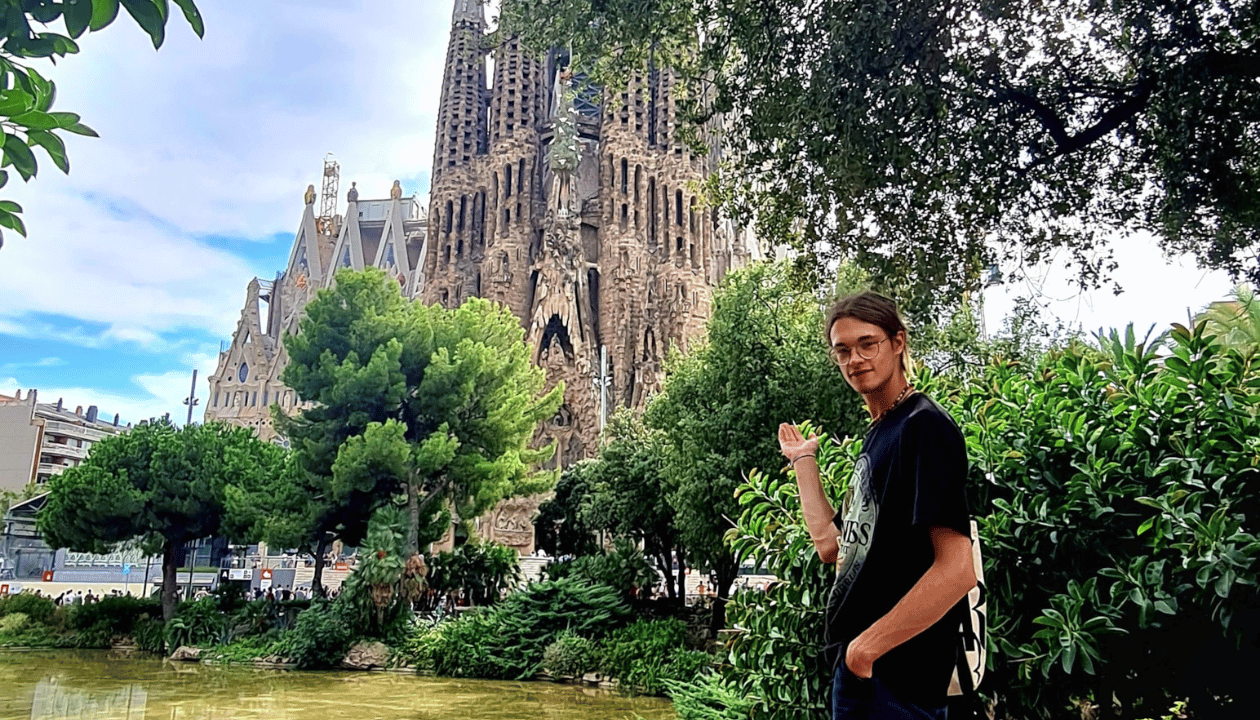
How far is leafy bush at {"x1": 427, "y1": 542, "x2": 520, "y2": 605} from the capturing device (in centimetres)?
2041

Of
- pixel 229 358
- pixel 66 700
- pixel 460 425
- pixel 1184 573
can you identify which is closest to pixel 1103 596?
pixel 1184 573

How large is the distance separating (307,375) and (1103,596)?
17112mm

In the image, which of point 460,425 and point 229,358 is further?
point 229,358

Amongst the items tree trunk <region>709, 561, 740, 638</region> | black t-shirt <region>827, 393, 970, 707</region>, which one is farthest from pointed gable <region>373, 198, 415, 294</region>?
black t-shirt <region>827, 393, 970, 707</region>

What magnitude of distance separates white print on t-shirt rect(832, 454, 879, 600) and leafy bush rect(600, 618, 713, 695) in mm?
10765

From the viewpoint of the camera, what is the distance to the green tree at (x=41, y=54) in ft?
5.42

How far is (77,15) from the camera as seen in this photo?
1.66 meters

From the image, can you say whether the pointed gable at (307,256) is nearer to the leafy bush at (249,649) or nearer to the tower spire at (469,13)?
the tower spire at (469,13)

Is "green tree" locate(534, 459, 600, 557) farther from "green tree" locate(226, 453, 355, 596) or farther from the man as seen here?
the man

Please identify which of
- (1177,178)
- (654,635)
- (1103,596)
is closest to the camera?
(1103,596)

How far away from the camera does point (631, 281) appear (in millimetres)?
38031

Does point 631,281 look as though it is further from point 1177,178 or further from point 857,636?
point 857,636

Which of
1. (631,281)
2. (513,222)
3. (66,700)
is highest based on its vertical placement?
(513,222)

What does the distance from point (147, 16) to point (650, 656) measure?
13121 millimetres
